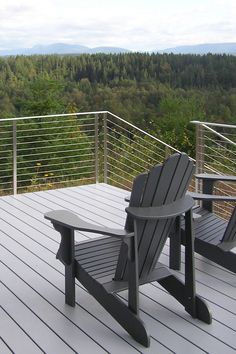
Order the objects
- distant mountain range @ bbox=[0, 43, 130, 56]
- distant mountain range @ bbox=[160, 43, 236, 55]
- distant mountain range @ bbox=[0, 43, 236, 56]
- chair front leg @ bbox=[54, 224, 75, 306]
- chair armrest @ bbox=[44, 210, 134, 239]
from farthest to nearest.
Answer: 1. distant mountain range @ bbox=[0, 43, 130, 56]
2. distant mountain range @ bbox=[0, 43, 236, 56]
3. distant mountain range @ bbox=[160, 43, 236, 55]
4. chair front leg @ bbox=[54, 224, 75, 306]
5. chair armrest @ bbox=[44, 210, 134, 239]

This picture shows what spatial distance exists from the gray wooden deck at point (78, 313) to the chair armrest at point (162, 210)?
591 millimetres

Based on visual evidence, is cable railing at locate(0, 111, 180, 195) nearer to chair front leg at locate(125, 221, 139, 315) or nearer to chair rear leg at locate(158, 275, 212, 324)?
chair rear leg at locate(158, 275, 212, 324)

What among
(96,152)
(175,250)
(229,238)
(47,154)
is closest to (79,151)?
(47,154)

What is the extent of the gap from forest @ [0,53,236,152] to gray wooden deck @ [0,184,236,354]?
1780 cm

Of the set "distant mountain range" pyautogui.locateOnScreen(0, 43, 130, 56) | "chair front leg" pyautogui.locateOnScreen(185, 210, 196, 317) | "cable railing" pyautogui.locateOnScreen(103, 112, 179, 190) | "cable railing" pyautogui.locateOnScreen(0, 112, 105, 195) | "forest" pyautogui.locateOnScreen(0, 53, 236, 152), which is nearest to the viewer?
"chair front leg" pyautogui.locateOnScreen(185, 210, 196, 317)

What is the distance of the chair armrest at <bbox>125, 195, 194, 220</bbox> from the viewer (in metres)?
2.45

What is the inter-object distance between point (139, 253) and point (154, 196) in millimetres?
291

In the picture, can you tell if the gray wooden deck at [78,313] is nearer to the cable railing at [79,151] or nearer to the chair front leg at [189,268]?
the chair front leg at [189,268]

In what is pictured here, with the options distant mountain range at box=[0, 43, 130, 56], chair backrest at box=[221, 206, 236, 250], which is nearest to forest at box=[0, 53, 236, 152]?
distant mountain range at box=[0, 43, 130, 56]

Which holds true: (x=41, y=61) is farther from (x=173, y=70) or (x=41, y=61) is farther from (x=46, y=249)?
(x=46, y=249)

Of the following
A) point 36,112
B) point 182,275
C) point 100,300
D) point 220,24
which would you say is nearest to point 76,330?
point 100,300

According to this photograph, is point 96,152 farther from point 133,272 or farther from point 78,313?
point 133,272

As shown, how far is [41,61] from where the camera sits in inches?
930

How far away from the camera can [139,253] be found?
263cm
